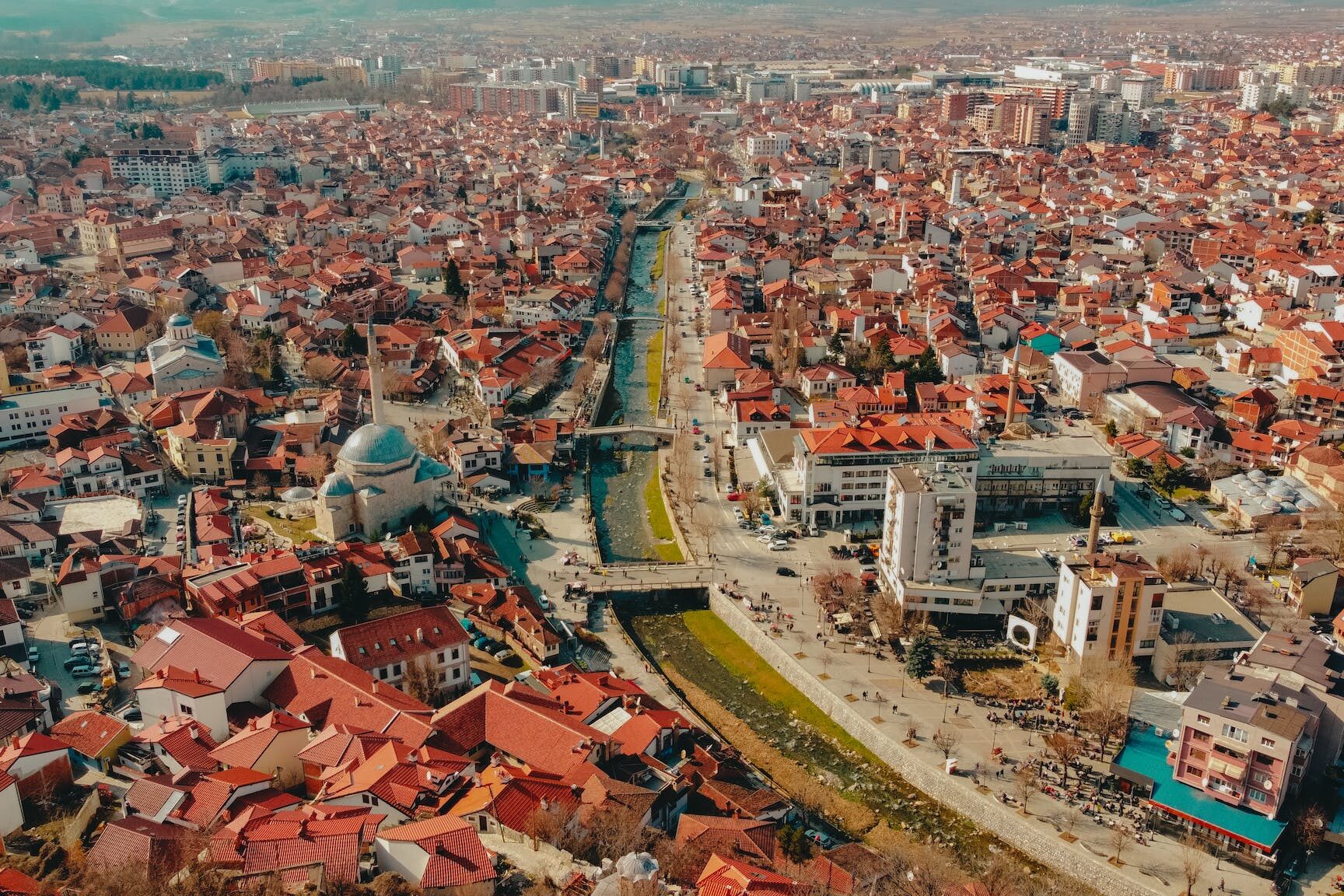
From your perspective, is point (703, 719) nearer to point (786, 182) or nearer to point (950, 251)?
point (950, 251)

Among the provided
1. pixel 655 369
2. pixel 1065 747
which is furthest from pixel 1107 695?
pixel 655 369

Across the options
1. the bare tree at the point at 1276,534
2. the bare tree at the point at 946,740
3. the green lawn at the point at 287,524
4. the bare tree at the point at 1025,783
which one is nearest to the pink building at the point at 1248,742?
the bare tree at the point at 1025,783

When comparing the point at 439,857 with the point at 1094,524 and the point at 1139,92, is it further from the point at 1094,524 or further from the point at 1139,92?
the point at 1139,92

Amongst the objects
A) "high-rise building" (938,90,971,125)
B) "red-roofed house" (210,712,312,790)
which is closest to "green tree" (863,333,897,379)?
"red-roofed house" (210,712,312,790)

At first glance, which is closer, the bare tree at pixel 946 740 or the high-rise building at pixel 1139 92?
the bare tree at pixel 946 740

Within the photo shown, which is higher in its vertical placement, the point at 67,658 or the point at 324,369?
the point at 324,369

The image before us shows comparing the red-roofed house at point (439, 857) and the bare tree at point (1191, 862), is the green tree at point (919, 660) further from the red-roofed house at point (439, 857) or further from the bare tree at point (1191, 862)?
the red-roofed house at point (439, 857)

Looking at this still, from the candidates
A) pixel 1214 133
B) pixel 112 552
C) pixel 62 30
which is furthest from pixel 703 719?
pixel 62 30
